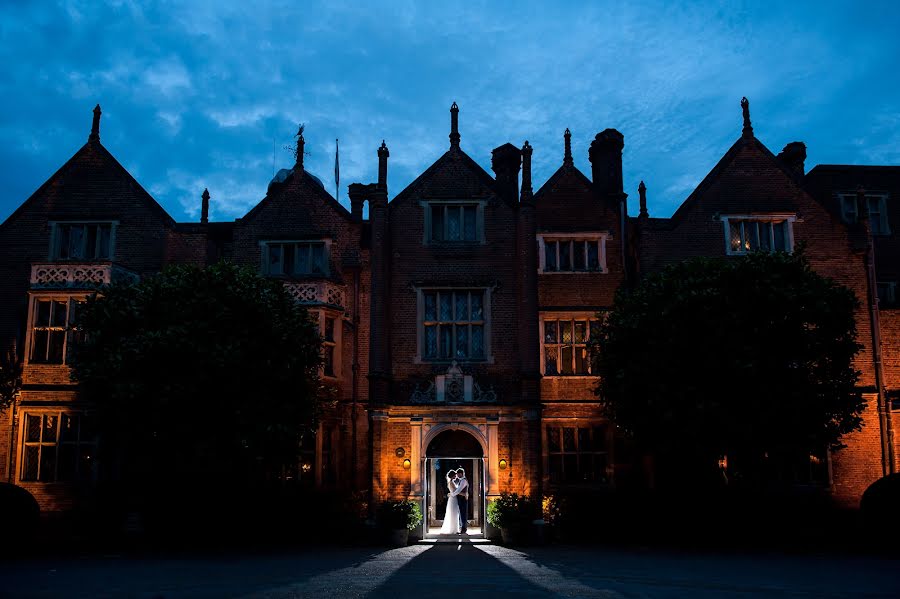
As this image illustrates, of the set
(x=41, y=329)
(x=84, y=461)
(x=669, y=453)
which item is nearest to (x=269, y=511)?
(x=84, y=461)

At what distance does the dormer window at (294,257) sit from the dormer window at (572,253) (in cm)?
765

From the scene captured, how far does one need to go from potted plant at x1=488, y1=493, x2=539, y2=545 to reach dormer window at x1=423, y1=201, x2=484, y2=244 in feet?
29.5

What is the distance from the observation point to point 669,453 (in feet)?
76.3

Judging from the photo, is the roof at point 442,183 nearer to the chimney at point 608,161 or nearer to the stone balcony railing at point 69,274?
the chimney at point 608,161

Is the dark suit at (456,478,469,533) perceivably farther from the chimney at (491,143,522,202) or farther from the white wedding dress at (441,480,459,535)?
the chimney at (491,143,522,202)

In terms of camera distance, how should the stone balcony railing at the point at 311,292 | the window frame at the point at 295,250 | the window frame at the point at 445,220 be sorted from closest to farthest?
1. the stone balcony railing at the point at 311,292
2. the window frame at the point at 445,220
3. the window frame at the point at 295,250

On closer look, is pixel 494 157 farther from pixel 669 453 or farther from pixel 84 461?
pixel 84 461

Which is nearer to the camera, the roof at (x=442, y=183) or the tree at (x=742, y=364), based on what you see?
the tree at (x=742, y=364)

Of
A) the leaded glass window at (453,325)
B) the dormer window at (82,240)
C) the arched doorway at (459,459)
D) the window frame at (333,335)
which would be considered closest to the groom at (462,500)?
the arched doorway at (459,459)

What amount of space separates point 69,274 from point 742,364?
68.4ft

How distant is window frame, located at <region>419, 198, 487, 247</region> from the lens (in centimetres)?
2772

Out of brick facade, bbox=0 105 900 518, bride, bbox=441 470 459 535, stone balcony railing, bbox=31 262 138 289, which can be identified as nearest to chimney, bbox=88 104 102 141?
brick facade, bbox=0 105 900 518

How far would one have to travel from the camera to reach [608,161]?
3095 cm

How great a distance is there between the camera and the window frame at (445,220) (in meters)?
27.7
